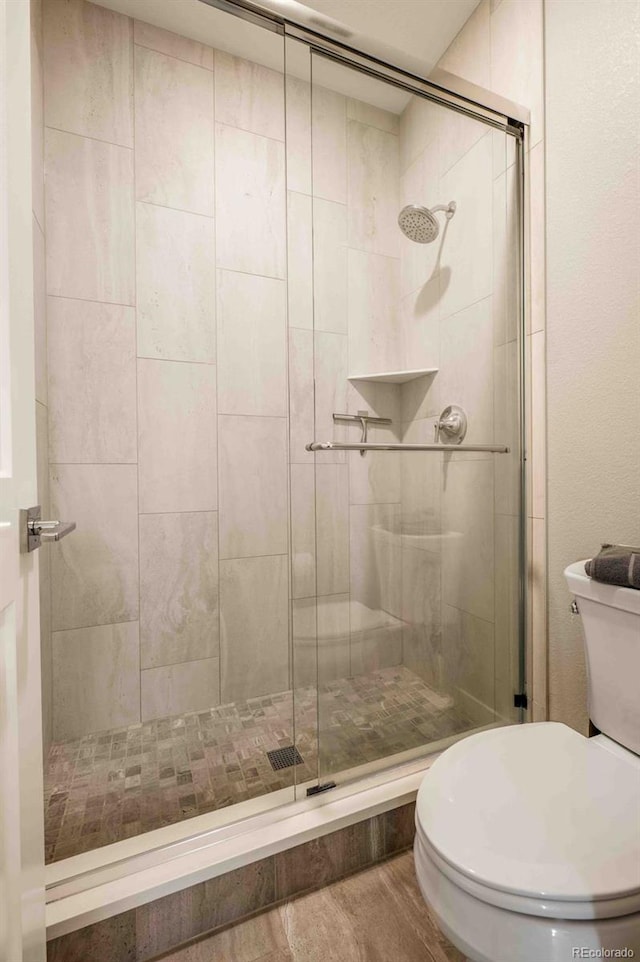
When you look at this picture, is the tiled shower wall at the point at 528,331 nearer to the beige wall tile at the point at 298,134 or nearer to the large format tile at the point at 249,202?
the beige wall tile at the point at 298,134

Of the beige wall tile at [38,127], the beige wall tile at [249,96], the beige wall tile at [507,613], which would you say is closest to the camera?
the beige wall tile at [38,127]

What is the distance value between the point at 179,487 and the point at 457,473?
1026mm

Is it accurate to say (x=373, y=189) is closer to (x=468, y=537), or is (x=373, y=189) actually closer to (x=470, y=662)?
(x=468, y=537)

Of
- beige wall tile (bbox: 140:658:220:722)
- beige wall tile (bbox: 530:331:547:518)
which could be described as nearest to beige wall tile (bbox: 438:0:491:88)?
beige wall tile (bbox: 530:331:547:518)

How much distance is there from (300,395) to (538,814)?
981 millimetres

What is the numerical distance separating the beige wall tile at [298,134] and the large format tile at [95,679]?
5.10 feet

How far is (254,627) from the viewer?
71.2 inches

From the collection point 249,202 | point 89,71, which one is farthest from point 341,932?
point 89,71

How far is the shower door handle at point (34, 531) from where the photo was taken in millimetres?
653

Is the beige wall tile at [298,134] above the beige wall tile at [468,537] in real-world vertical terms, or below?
above

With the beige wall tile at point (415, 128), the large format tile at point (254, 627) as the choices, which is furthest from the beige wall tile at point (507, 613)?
the beige wall tile at point (415, 128)

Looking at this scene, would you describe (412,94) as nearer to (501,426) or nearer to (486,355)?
(486,355)

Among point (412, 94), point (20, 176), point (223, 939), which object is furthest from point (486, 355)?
point (223, 939)

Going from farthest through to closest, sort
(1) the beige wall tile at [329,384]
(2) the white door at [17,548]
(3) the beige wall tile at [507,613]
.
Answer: (3) the beige wall tile at [507,613] < (1) the beige wall tile at [329,384] < (2) the white door at [17,548]
